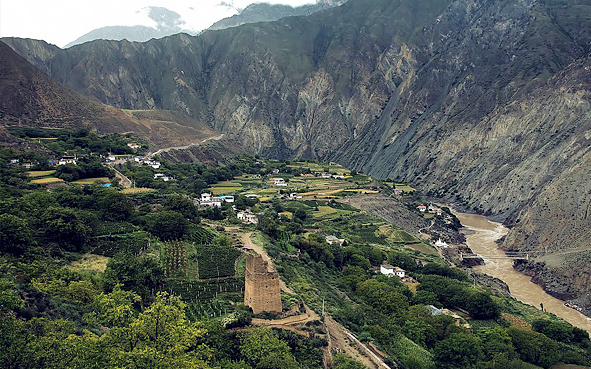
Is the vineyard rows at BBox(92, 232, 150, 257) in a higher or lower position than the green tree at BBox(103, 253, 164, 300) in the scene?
lower

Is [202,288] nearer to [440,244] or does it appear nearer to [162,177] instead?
[162,177]

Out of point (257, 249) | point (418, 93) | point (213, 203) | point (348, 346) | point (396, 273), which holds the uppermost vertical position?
point (418, 93)

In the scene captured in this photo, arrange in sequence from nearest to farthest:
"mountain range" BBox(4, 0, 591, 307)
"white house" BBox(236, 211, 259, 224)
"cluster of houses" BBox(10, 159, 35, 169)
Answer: "white house" BBox(236, 211, 259, 224) < "cluster of houses" BBox(10, 159, 35, 169) < "mountain range" BBox(4, 0, 591, 307)

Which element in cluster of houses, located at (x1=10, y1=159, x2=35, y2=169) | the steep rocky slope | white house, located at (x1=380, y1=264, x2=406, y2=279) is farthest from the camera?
the steep rocky slope

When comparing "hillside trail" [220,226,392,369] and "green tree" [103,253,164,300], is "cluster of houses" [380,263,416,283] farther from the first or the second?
"green tree" [103,253,164,300]

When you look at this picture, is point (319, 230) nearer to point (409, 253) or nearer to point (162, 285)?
point (409, 253)

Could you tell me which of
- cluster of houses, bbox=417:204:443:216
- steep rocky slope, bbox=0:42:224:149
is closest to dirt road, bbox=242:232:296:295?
cluster of houses, bbox=417:204:443:216

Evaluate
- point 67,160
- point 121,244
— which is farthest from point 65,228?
point 67,160
